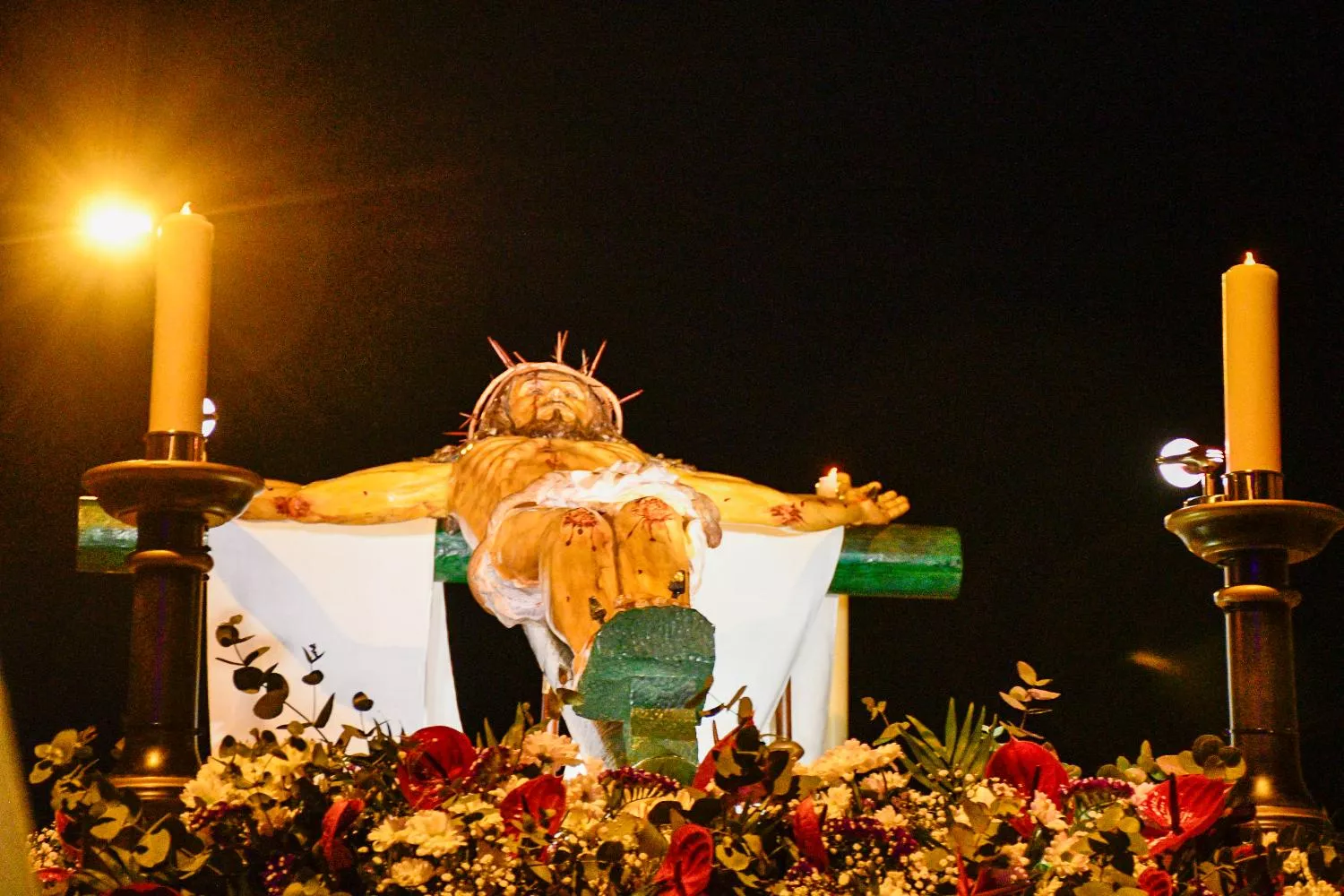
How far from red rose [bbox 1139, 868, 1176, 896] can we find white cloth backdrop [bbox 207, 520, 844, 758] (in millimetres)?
1487

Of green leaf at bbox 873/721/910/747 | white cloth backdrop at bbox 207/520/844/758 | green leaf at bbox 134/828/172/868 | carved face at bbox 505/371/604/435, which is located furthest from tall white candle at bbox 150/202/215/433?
carved face at bbox 505/371/604/435

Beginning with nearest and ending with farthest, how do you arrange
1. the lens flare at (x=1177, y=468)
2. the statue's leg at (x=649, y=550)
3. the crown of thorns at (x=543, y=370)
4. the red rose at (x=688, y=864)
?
the red rose at (x=688, y=864) < the lens flare at (x=1177, y=468) < the statue's leg at (x=649, y=550) < the crown of thorns at (x=543, y=370)

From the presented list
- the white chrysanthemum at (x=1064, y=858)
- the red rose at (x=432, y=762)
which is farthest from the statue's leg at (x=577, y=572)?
the white chrysanthemum at (x=1064, y=858)

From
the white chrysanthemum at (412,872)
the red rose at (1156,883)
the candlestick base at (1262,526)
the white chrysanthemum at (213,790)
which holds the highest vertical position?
the candlestick base at (1262,526)

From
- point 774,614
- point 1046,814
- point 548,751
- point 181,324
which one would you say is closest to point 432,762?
point 548,751

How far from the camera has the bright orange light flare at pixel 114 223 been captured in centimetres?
326

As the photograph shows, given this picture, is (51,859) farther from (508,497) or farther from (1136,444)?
(1136,444)

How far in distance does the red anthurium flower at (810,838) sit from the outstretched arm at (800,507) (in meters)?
1.74

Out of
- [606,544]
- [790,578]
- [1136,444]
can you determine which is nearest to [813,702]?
[790,578]

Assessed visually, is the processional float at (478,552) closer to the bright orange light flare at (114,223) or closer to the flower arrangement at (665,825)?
the flower arrangement at (665,825)

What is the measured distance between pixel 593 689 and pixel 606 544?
38 cm

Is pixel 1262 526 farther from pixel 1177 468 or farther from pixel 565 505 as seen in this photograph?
pixel 565 505

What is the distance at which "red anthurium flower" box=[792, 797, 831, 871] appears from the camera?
31.1 inches

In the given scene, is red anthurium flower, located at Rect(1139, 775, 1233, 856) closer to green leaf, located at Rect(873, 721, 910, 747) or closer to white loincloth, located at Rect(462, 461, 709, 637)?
green leaf, located at Rect(873, 721, 910, 747)
